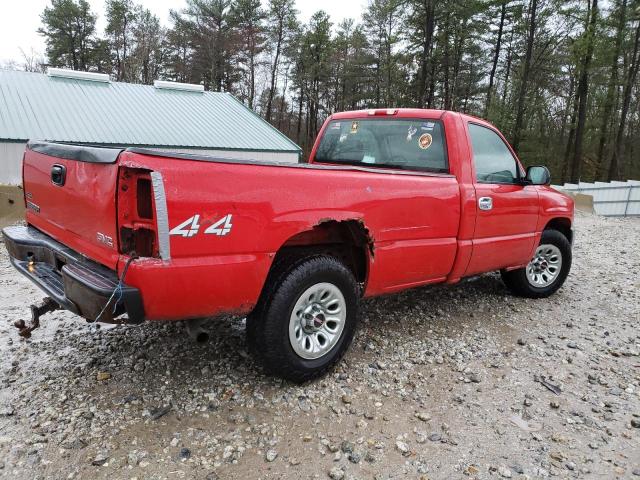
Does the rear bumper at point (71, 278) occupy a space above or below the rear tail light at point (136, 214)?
below

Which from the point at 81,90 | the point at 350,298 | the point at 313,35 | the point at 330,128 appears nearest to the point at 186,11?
the point at 313,35

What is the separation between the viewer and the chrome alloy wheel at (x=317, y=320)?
285 centimetres

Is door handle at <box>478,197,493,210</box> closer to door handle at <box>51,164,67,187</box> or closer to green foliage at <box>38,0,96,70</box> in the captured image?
door handle at <box>51,164,67,187</box>

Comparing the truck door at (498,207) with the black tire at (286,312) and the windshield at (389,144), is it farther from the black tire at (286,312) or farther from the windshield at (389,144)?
the black tire at (286,312)

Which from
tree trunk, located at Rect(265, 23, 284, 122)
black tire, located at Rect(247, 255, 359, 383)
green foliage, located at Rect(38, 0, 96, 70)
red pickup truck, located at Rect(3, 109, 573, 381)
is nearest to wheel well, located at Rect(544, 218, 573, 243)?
red pickup truck, located at Rect(3, 109, 573, 381)

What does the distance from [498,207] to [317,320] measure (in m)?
2.18

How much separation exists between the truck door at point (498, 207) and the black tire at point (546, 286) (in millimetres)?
371

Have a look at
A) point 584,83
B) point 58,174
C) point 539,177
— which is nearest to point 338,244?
point 58,174

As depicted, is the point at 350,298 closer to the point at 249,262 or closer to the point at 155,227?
the point at 249,262

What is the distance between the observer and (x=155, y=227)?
2.15m

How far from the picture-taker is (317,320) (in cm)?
294

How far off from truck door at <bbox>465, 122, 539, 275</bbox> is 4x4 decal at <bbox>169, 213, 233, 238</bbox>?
240 cm

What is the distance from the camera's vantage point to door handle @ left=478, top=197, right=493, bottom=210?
12.7 feet

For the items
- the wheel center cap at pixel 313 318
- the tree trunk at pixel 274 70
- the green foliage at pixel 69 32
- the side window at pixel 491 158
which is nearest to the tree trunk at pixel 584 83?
the tree trunk at pixel 274 70
